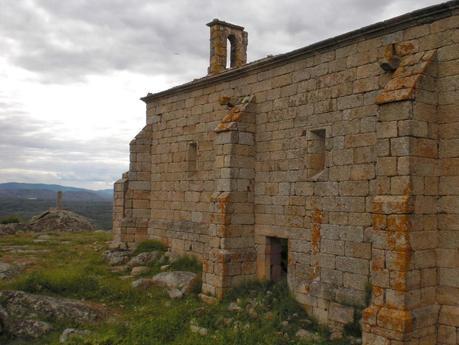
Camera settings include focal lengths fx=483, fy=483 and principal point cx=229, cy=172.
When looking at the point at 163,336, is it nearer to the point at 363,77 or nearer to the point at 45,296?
the point at 45,296

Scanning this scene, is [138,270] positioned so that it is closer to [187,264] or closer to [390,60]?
[187,264]

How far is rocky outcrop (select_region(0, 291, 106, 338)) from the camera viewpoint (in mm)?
8805

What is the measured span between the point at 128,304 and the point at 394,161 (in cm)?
665

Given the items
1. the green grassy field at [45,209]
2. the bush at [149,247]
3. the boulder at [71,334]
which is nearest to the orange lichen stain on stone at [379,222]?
the boulder at [71,334]

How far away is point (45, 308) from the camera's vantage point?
9.62m

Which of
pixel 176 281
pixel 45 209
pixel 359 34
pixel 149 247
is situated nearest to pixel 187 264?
pixel 176 281

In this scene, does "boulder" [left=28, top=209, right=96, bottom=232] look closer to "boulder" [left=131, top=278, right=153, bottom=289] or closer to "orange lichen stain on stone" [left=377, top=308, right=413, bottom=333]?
"boulder" [left=131, top=278, right=153, bottom=289]

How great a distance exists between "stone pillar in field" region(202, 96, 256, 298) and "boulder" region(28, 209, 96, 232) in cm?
1494

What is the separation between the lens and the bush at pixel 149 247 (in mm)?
14586

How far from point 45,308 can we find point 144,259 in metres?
4.65

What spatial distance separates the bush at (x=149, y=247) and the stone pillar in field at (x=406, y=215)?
326 inches

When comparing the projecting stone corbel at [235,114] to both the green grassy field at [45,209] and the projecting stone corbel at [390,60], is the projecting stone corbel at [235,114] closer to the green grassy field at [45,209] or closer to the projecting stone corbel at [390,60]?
the projecting stone corbel at [390,60]

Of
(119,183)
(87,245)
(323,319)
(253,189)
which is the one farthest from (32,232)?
(323,319)

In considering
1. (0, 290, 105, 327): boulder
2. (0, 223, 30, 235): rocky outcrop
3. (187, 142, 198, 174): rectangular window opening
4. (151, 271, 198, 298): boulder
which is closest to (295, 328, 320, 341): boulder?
(151, 271, 198, 298): boulder
